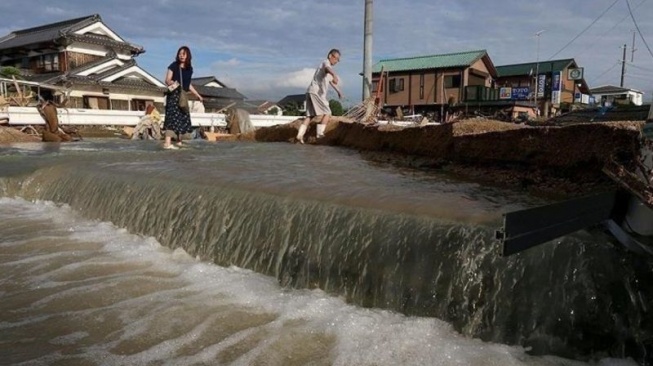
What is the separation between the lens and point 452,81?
37.7 metres

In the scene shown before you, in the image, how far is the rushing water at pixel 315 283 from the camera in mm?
2553

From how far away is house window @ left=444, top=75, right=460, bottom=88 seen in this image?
3744 centimetres

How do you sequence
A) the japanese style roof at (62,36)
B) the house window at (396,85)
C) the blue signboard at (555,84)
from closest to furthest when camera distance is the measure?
the japanese style roof at (62,36)
the blue signboard at (555,84)
the house window at (396,85)

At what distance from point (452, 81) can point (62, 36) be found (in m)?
26.8

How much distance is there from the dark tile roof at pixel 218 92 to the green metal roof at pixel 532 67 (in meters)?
22.3

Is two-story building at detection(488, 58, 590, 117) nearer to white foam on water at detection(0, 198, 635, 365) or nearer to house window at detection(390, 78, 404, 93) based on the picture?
house window at detection(390, 78, 404, 93)

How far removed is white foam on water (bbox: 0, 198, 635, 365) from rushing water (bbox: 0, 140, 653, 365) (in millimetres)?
13

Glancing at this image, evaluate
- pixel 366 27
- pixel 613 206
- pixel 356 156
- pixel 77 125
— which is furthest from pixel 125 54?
pixel 613 206

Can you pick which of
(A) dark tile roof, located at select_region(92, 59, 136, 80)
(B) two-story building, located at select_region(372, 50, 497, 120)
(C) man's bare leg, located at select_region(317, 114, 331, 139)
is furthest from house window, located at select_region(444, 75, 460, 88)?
(C) man's bare leg, located at select_region(317, 114, 331, 139)

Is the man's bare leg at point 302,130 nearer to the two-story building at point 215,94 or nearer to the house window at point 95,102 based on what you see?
the house window at point 95,102

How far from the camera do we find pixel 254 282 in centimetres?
367

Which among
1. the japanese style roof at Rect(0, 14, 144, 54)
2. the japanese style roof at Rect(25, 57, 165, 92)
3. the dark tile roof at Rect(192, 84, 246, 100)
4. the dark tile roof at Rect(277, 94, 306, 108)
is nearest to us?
the japanese style roof at Rect(25, 57, 165, 92)

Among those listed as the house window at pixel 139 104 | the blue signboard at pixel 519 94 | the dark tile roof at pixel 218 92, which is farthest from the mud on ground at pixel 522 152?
the dark tile roof at pixel 218 92

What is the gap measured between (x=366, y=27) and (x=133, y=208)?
695 cm
